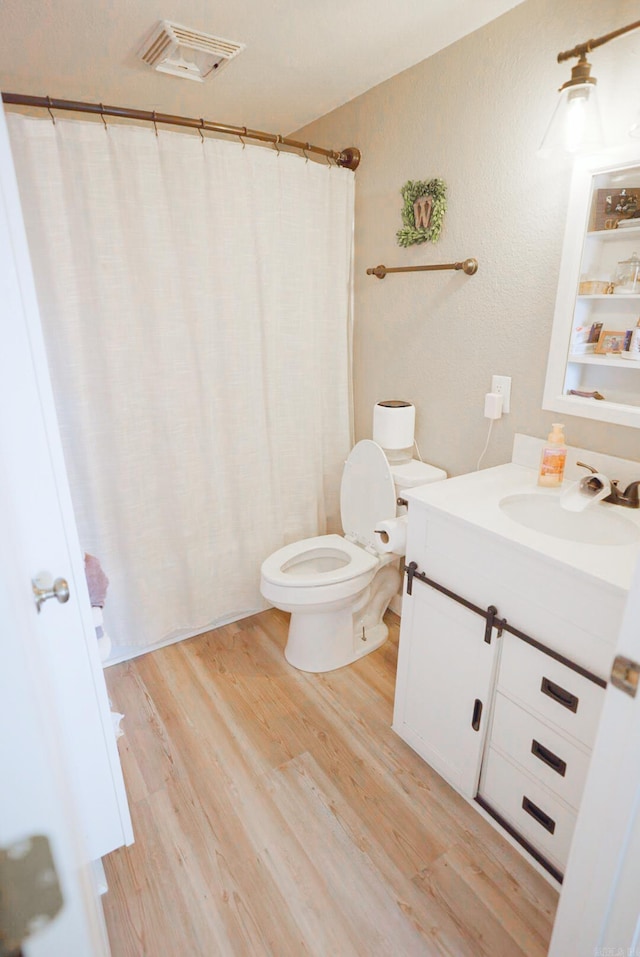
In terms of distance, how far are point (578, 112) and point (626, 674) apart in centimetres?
133

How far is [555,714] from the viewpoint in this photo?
3.83 ft

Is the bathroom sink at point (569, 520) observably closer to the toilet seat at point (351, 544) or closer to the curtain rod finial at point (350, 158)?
the toilet seat at point (351, 544)

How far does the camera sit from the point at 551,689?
1.17m

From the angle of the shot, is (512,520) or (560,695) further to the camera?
(512,520)

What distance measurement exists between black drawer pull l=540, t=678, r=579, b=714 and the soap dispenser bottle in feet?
1.91

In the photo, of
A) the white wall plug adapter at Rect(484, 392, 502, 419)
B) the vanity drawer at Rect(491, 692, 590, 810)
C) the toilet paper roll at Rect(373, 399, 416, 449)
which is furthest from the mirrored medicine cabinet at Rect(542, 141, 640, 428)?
the vanity drawer at Rect(491, 692, 590, 810)

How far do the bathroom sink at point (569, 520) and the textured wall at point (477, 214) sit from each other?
201mm

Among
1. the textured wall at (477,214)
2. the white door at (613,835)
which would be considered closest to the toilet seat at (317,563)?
the textured wall at (477,214)

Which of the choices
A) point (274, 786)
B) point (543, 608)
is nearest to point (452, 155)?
point (543, 608)

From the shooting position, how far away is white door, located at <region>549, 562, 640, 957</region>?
696 millimetres

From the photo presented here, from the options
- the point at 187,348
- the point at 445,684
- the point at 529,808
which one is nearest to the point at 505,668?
the point at 445,684

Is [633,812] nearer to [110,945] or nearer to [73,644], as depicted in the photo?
[73,644]

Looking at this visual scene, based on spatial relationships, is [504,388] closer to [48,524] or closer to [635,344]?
[635,344]

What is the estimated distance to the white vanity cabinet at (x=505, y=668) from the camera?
3.59ft
